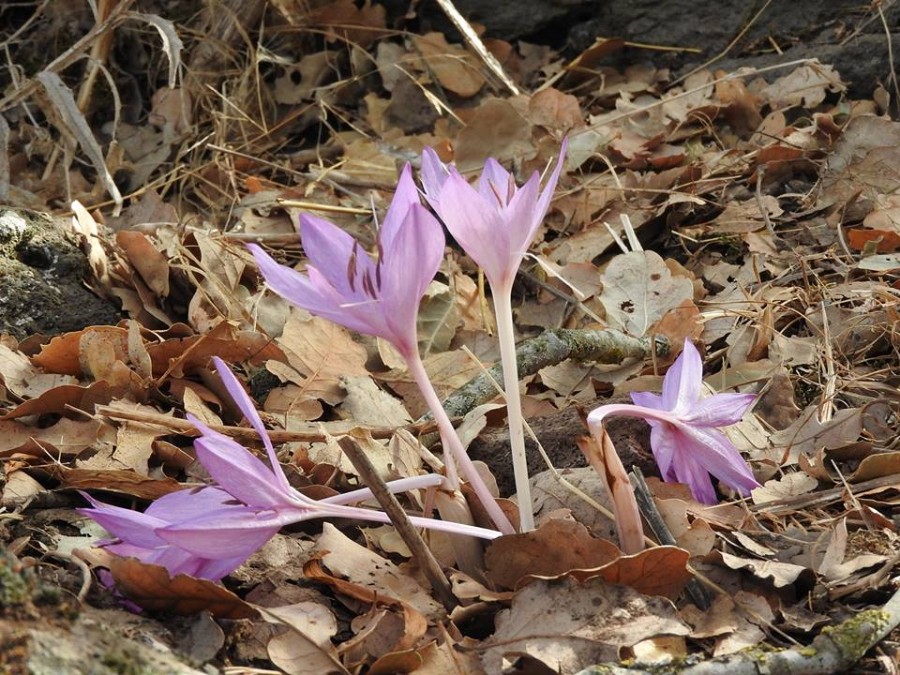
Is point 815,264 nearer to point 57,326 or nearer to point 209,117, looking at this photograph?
point 57,326

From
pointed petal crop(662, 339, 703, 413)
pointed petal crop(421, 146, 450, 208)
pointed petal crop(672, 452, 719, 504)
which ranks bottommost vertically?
pointed petal crop(672, 452, 719, 504)

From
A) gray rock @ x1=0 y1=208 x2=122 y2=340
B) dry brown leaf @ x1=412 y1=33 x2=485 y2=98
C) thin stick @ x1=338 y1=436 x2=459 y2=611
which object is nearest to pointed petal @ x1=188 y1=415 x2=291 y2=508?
thin stick @ x1=338 y1=436 x2=459 y2=611

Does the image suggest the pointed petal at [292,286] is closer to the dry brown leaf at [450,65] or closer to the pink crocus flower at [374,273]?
the pink crocus flower at [374,273]

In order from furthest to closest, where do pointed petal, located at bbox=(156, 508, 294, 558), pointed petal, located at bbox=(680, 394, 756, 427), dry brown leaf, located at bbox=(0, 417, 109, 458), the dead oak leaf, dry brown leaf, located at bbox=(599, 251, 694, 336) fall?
dry brown leaf, located at bbox=(599, 251, 694, 336) → the dead oak leaf → dry brown leaf, located at bbox=(0, 417, 109, 458) → pointed petal, located at bbox=(680, 394, 756, 427) → pointed petal, located at bbox=(156, 508, 294, 558)

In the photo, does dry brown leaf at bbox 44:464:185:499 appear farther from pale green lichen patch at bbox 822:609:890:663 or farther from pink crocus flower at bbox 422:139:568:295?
pale green lichen patch at bbox 822:609:890:663

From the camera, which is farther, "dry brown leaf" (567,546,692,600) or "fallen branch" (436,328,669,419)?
"fallen branch" (436,328,669,419)

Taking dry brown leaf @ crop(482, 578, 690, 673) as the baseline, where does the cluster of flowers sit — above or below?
above
